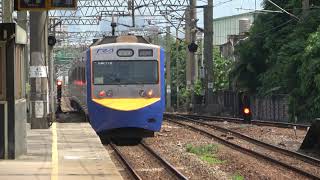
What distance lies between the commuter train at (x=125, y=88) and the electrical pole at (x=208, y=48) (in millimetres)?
21704

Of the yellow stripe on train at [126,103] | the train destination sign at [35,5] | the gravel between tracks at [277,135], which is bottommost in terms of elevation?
the gravel between tracks at [277,135]

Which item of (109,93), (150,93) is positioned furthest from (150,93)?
(109,93)

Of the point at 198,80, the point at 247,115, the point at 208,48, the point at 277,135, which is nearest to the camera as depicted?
the point at 277,135

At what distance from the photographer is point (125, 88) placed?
2009cm

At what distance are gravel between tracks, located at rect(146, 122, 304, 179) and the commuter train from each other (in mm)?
1138

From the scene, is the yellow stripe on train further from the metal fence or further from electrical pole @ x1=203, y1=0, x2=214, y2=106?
electrical pole @ x1=203, y1=0, x2=214, y2=106

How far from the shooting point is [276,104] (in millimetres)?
38156

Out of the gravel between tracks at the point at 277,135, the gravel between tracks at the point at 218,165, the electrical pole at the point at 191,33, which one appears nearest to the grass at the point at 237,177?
the gravel between tracks at the point at 218,165

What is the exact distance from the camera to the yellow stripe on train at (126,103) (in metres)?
19.7

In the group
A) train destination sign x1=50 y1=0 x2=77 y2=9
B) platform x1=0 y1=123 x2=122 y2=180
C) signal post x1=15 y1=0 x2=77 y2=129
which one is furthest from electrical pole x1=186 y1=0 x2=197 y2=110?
train destination sign x1=50 y1=0 x2=77 y2=9

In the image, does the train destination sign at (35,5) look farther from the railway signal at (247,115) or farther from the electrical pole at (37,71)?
the railway signal at (247,115)

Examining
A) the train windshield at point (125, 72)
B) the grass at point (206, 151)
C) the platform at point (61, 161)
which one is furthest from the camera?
the train windshield at point (125, 72)

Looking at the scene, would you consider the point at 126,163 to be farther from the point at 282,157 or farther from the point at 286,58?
the point at 286,58

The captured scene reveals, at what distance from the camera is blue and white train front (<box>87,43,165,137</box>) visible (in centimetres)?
1975
